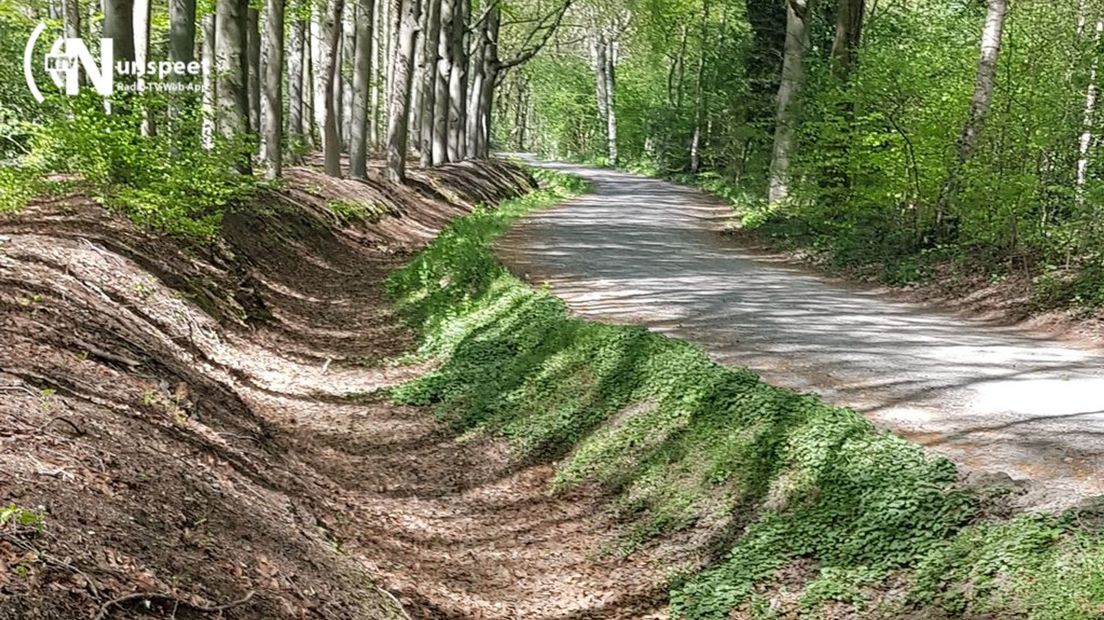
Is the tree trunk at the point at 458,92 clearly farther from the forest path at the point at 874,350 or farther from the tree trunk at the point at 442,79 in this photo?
the forest path at the point at 874,350

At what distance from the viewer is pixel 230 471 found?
543 centimetres

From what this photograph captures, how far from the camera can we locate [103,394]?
17.6 ft

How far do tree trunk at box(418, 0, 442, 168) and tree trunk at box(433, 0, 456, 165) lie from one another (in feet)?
0.59

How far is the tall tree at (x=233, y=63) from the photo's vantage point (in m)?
13.2

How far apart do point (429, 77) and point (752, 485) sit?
22660mm

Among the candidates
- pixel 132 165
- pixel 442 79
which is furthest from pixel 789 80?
pixel 132 165

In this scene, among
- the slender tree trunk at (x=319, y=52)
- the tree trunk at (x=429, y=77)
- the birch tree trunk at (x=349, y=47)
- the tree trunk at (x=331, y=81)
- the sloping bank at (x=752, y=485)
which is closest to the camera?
the sloping bank at (x=752, y=485)

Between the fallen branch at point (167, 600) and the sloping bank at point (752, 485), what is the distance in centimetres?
257

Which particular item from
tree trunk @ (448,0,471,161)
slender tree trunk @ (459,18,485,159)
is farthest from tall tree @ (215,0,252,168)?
slender tree trunk @ (459,18,485,159)

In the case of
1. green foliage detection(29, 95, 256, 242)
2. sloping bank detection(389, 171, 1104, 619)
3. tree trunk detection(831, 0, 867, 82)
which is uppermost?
tree trunk detection(831, 0, 867, 82)

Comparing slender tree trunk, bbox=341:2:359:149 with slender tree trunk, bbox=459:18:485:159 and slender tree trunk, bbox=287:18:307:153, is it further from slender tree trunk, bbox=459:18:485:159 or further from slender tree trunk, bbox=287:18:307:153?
slender tree trunk, bbox=459:18:485:159

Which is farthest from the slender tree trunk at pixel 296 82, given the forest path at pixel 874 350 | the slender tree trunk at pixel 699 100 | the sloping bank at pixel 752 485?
the slender tree trunk at pixel 699 100

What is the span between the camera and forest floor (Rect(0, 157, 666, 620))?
12.4 ft

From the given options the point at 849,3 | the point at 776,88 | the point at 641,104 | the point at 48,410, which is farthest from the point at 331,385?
the point at 641,104
